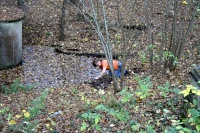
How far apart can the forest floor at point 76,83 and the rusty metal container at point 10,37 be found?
329 millimetres

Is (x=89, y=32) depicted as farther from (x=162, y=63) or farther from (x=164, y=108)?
(x=164, y=108)

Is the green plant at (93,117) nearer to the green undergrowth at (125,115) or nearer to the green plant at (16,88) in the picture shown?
the green undergrowth at (125,115)

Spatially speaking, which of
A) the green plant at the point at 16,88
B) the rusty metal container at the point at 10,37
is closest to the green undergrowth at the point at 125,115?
the green plant at the point at 16,88

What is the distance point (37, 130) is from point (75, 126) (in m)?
0.60

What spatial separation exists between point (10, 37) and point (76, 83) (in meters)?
2.91

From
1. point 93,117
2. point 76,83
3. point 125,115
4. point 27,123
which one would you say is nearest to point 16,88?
point 76,83

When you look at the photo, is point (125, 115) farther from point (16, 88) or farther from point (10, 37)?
point (10, 37)

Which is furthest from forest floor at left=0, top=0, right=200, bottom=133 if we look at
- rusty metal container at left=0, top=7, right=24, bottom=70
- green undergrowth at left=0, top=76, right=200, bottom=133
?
rusty metal container at left=0, top=7, right=24, bottom=70

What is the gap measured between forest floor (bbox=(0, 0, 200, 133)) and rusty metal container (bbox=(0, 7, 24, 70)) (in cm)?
33

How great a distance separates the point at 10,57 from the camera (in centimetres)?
1031

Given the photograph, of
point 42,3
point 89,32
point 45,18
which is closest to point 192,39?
point 89,32

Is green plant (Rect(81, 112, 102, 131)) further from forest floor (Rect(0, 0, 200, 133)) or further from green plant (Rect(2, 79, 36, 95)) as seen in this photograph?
green plant (Rect(2, 79, 36, 95))

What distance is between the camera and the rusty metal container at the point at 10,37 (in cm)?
985

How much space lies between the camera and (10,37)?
33.1 ft
